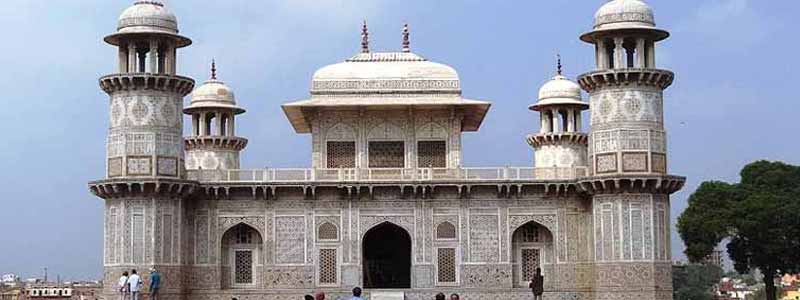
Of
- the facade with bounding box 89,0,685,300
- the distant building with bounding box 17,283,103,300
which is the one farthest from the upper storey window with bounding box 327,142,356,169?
the distant building with bounding box 17,283,103,300

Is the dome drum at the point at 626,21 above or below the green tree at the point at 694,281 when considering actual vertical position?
above

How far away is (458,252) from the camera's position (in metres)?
35.7

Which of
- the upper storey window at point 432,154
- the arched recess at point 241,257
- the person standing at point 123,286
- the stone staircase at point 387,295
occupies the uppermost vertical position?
the upper storey window at point 432,154

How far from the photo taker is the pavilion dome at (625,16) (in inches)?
1348

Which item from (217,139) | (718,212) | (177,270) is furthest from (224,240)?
(718,212)

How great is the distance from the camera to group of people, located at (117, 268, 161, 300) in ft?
102

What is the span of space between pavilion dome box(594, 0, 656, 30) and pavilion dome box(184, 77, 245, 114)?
15839mm

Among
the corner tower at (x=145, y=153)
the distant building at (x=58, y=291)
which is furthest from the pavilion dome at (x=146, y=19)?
the distant building at (x=58, y=291)

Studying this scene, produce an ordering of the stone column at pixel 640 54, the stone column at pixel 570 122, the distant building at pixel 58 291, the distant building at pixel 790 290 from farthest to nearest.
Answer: the distant building at pixel 58 291, the distant building at pixel 790 290, the stone column at pixel 570 122, the stone column at pixel 640 54

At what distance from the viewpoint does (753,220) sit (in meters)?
43.7

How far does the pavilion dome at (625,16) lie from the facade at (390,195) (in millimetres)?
58

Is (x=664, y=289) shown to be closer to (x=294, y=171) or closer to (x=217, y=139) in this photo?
(x=294, y=171)

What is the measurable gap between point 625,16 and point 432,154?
7.32 metres

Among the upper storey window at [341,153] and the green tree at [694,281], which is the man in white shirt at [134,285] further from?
the green tree at [694,281]
